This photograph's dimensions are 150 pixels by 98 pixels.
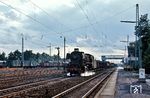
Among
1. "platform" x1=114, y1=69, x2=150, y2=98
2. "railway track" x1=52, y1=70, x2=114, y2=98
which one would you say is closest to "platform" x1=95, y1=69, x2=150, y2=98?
"platform" x1=114, y1=69, x2=150, y2=98

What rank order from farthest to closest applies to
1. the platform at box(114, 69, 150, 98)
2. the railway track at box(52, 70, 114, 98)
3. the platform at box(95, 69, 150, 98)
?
the railway track at box(52, 70, 114, 98) → the platform at box(95, 69, 150, 98) → the platform at box(114, 69, 150, 98)

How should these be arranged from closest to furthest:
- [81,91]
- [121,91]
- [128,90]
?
1. [121,91]
2. [128,90]
3. [81,91]

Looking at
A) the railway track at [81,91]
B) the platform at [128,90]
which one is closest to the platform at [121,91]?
the platform at [128,90]

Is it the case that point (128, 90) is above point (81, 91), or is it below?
above

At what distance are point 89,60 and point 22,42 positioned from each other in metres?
35.0

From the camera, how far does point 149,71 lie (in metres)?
70.8

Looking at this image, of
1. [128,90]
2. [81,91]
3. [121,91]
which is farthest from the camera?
[81,91]

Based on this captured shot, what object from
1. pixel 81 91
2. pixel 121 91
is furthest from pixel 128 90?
pixel 81 91

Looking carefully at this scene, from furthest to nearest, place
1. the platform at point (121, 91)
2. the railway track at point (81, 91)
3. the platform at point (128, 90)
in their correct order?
the railway track at point (81, 91), the platform at point (121, 91), the platform at point (128, 90)

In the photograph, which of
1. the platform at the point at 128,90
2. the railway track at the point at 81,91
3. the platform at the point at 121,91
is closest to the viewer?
the platform at the point at 128,90

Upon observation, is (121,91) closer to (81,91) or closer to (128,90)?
(128,90)

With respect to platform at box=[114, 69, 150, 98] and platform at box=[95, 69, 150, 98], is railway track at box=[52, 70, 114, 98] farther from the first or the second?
platform at box=[114, 69, 150, 98]

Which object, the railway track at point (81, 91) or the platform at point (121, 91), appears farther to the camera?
the railway track at point (81, 91)

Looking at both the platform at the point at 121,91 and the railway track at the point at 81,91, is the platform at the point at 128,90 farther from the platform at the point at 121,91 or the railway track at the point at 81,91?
the railway track at the point at 81,91
